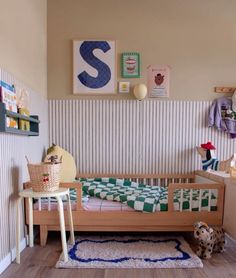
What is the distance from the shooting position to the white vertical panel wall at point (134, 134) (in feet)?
9.50

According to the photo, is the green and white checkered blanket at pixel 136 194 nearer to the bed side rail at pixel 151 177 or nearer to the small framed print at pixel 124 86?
the bed side rail at pixel 151 177

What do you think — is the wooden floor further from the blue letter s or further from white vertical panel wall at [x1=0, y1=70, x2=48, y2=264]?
the blue letter s

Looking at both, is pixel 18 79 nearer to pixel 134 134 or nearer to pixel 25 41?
pixel 25 41

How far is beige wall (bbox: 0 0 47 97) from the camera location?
1822 millimetres

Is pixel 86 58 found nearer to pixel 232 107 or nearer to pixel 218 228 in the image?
pixel 232 107

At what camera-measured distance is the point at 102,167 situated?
2.93 m

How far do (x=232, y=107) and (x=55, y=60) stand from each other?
6.82 feet

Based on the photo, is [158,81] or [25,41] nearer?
[25,41]

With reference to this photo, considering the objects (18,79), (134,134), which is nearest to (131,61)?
(134,134)

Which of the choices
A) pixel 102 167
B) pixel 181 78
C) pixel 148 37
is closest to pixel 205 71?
pixel 181 78

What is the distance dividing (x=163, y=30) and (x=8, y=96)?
1.96 meters

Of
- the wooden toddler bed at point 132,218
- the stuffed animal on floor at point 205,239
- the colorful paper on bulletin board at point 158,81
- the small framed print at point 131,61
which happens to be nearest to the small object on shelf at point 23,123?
the wooden toddler bed at point 132,218

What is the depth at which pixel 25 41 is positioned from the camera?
2.22 meters

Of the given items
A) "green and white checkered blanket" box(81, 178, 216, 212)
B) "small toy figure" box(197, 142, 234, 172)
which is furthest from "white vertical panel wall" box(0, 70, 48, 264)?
"small toy figure" box(197, 142, 234, 172)
